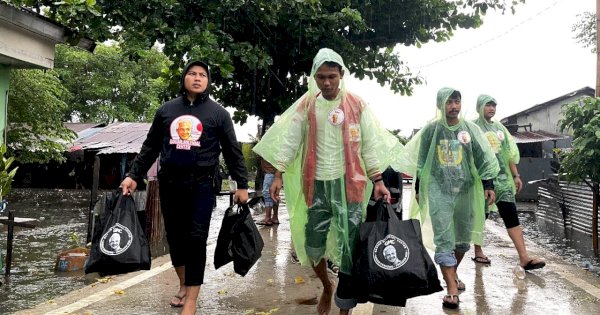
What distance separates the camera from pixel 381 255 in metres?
3.27

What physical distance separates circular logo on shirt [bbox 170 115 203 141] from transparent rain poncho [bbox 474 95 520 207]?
324 cm

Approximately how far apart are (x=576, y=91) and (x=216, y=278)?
25890 millimetres

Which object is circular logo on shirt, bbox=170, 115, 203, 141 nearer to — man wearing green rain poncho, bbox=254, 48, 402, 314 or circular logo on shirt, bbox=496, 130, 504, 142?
man wearing green rain poncho, bbox=254, 48, 402, 314

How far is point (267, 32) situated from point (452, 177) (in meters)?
5.55

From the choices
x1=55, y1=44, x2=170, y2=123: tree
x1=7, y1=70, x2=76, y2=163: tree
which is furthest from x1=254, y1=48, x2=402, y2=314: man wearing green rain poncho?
x1=55, y1=44, x2=170, y2=123: tree

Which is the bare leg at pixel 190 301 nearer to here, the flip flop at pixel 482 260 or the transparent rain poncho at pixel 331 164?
the transparent rain poncho at pixel 331 164

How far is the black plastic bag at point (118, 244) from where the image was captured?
3.56 metres

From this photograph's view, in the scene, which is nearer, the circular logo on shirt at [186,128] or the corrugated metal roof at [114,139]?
the circular logo on shirt at [186,128]

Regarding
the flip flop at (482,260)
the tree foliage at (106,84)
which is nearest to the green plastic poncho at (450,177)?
the flip flop at (482,260)

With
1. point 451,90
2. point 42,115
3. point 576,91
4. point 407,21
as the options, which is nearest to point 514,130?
point 576,91

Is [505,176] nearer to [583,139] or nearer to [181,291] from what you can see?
[583,139]

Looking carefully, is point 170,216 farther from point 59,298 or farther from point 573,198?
point 573,198

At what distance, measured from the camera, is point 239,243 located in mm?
3703

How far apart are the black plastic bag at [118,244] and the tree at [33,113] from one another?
1169 cm
